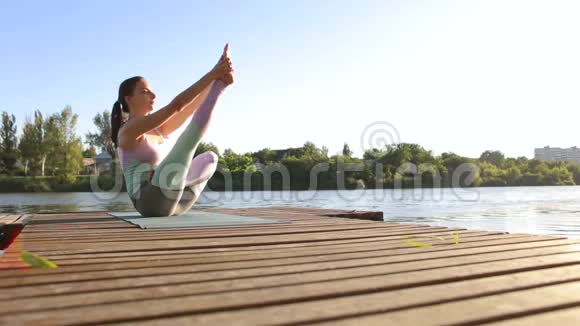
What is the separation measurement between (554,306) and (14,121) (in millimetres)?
49879

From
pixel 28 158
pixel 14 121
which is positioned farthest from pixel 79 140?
pixel 14 121

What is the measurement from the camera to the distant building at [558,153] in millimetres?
86369

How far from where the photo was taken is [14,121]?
44.0 meters

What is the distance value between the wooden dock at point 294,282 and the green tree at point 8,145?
146 feet

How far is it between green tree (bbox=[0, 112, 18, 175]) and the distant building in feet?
249

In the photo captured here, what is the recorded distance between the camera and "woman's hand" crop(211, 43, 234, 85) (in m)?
3.43

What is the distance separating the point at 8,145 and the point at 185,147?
4620 cm

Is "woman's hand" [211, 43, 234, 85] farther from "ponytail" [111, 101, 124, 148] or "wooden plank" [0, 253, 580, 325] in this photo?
"wooden plank" [0, 253, 580, 325]

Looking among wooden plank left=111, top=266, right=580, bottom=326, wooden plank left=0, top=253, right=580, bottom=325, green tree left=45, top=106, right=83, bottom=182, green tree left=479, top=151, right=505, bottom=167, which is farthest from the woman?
green tree left=479, top=151, right=505, bottom=167

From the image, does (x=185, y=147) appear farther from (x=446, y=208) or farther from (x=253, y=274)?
(x=446, y=208)

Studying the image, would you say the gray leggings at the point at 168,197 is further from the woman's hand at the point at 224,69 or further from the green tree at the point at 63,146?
the green tree at the point at 63,146

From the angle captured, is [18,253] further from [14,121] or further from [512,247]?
[14,121]

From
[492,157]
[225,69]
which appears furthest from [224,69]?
[492,157]

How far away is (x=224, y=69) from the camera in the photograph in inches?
136
